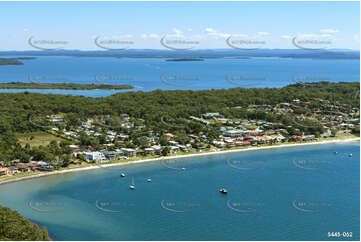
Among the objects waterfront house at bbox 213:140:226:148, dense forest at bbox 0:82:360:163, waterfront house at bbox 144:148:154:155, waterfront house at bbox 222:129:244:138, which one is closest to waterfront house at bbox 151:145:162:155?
waterfront house at bbox 144:148:154:155

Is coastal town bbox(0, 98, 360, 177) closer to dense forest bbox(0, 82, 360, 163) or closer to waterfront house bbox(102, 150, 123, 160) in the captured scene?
waterfront house bbox(102, 150, 123, 160)

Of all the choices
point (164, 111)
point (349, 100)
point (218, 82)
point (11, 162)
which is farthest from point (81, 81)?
point (11, 162)

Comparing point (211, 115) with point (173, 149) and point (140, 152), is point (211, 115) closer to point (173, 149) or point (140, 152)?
point (173, 149)

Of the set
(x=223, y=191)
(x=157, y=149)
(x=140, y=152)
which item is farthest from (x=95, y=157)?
(x=223, y=191)

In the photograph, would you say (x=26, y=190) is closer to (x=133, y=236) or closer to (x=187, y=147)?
(x=133, y=236)

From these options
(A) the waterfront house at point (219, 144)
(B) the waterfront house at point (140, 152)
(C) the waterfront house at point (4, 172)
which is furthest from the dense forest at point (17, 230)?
(A) the waterfront house at point (219, 144)
